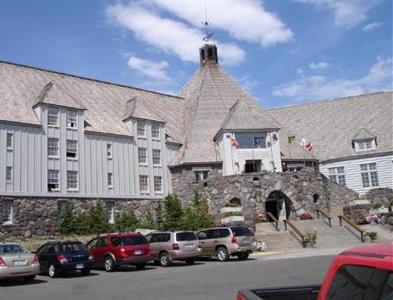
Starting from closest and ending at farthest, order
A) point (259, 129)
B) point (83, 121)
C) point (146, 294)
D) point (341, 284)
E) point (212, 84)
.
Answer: point (341, 284) → point (146, 294) → point (83, 121) → point (259, 129) → point (212, 84)

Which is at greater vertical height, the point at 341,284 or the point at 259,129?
the point at 259,129

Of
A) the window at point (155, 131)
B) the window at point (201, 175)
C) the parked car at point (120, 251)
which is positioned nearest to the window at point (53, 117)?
the window at point (155, 131)

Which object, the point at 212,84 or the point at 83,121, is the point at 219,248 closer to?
the point at 83,121

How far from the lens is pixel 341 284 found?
3283 millimetres

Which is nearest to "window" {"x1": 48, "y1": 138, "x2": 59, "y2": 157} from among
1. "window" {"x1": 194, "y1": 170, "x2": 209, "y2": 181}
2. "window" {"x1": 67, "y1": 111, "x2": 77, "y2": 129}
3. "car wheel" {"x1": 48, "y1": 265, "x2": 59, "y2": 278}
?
"window" {"x1": 67, "y1": 111, "x2": 77, "y2": 129}

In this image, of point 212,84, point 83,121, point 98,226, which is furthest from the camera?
point 212,84

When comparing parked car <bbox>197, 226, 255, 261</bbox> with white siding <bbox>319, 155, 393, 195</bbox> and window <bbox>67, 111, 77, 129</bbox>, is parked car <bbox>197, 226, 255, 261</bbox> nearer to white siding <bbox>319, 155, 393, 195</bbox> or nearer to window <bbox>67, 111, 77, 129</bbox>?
window <bbox>67, 111, 77, 129</bbox>

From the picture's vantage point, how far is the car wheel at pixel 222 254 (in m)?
26.2

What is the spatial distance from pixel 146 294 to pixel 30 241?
2204 cm

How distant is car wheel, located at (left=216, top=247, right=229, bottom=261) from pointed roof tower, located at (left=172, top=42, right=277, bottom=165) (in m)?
17.8

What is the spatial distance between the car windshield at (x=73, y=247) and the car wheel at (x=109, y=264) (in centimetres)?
160

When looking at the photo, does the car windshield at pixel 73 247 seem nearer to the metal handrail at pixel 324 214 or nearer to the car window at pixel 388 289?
the car window at pixel 388 289

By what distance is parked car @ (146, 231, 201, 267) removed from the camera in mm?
24344

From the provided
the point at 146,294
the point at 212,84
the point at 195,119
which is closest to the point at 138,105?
the point at 195,119
